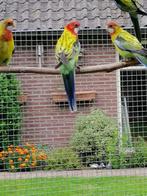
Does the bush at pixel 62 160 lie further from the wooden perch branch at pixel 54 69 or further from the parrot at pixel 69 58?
the wooden perch branch at pixel 54 69

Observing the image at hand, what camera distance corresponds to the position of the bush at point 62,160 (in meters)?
5.29

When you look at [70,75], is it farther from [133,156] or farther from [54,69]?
[133,156]

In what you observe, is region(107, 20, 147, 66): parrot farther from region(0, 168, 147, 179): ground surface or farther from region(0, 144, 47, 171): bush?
region(0, 144, 47, 171): bush

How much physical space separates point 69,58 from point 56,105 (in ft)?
10.9

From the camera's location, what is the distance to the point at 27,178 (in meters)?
5.12

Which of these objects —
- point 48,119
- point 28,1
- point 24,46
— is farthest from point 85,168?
point 28,1

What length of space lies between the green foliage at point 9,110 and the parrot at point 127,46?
2.58 meters

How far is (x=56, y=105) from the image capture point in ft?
19.7

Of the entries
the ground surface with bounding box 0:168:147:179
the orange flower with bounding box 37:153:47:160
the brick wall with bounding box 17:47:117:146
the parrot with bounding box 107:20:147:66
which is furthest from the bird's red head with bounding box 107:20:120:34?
the brick wall with bounding box 17:47:117:146

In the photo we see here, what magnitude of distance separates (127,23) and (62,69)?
10.9ft

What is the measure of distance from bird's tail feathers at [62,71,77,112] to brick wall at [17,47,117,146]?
3059 millimetres

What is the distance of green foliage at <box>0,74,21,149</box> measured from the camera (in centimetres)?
552

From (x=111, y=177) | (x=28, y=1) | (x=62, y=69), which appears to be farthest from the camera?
(x=28, y=1)

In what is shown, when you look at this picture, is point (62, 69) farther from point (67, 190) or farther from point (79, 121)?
point (79, 121)
